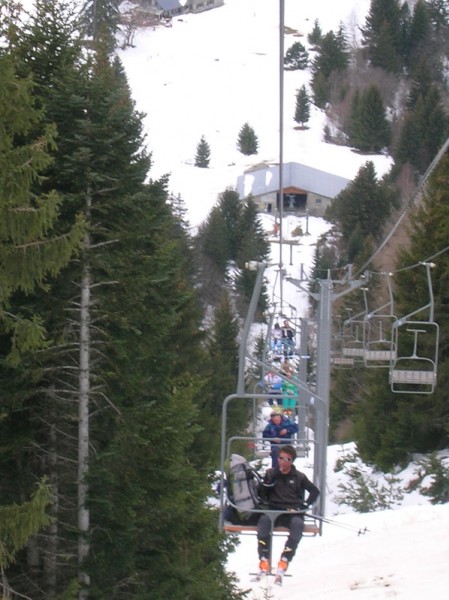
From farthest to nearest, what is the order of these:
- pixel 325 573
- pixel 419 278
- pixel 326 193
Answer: pixel 326 193 → pixel 419 278 → pixel 325 573

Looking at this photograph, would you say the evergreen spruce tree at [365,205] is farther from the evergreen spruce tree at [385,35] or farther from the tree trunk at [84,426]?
the tree trunk at [84,426]

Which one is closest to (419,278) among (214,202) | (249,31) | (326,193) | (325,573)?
(325,573)

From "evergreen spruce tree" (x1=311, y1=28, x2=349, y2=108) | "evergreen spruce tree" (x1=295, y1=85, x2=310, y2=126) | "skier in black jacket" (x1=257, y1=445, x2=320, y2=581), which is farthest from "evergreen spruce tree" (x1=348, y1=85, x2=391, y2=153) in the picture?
"skier in black jacket" (x1=257, y1=445, x2=320, y2=581)

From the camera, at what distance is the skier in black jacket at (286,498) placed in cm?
999

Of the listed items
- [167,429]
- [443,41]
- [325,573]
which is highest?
[443,41]

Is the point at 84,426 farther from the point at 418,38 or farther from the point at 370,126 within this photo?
the point at 418,38

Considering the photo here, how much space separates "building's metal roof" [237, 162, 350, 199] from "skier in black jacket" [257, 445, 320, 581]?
71235 millimetres

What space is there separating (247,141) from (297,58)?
90.9 feet

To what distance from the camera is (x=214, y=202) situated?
76938 millimetres

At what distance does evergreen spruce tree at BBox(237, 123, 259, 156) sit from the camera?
9456 centimetres

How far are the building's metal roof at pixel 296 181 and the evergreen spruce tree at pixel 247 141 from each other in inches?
335

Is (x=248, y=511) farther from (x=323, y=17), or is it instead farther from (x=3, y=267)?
(x=323, y=17)

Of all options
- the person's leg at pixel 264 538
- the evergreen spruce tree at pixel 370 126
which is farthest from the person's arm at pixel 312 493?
the evergreen spruce tree at pixel 370 126

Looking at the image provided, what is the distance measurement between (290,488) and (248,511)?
508 millimetres
